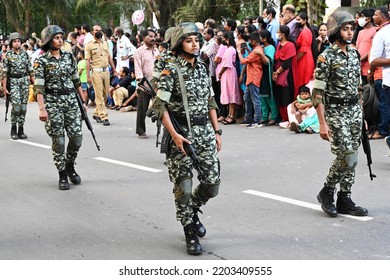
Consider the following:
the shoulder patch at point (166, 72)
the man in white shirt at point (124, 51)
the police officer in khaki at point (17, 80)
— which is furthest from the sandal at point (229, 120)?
the shoulder patch at point (166, 72)

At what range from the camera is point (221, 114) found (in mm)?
14031

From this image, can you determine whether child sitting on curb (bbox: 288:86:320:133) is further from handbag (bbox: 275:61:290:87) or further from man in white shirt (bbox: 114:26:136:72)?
man in white shirt (bbox: 114:26:136:72)

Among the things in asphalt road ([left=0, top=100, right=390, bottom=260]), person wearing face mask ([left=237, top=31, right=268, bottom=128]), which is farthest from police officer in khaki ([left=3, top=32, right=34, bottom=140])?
person wearing face mask ([left=237, top=31, right=268, bottom=128])

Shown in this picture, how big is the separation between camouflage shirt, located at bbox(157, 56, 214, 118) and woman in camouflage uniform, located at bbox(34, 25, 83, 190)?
2.95m

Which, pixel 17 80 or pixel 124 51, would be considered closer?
pixel 17 80

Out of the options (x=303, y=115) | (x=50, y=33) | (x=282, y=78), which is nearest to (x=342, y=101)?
(x=50, y=33)

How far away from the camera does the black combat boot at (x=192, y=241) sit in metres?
5.50

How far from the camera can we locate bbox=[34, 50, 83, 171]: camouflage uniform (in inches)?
318

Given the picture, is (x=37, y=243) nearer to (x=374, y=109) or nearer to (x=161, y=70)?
(x=161, y=70)

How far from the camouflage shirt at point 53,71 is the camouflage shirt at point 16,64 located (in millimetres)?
4694

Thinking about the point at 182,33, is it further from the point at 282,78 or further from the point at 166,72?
the point at 282,78

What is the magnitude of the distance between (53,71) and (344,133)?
360 centimetres

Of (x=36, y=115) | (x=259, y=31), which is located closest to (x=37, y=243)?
(x=259, y=31)

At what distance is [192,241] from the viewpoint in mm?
5520
